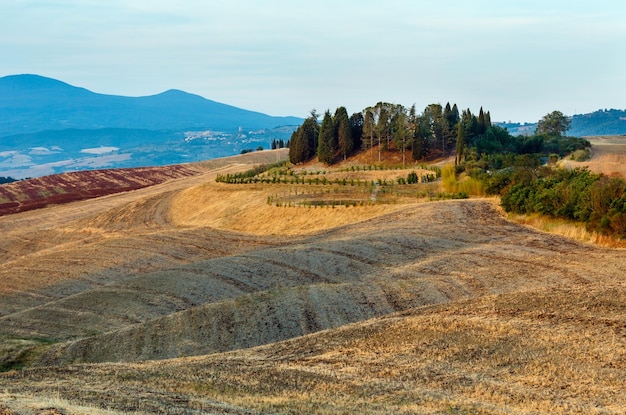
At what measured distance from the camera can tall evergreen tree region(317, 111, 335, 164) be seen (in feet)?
265

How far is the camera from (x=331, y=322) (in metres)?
19.1

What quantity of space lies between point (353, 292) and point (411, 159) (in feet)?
194

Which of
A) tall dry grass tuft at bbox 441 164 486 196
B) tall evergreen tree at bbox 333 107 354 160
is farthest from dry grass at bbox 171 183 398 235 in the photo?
tall evergreen tree at bbox 333 107 354 160

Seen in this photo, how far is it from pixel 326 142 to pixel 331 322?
6300 cm

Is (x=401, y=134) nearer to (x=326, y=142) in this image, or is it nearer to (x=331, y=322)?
(x=326, y=142)

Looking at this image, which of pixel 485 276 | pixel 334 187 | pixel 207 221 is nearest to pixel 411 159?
pixel 334 187

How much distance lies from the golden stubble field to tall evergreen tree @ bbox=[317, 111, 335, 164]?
41375mm

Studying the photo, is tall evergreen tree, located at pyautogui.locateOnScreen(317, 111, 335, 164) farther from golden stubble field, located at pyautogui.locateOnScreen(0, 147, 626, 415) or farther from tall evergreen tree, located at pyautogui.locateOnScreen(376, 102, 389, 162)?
golden stubble field, located at pyautogui.locateOnScreen(0, 147, 626, 415)

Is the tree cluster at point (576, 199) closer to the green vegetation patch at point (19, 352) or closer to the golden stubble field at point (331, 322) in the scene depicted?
the golden stubble field at point (331, 322)

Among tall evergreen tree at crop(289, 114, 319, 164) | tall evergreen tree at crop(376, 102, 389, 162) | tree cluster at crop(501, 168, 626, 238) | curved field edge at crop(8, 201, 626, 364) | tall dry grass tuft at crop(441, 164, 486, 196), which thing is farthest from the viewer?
tall evergreen tree at crop(289, 114, 319, 164)

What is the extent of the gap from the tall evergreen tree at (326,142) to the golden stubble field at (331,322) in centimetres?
4137

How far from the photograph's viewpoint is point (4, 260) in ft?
142

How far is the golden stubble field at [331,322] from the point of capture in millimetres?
11266

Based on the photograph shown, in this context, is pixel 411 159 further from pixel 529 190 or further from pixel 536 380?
pixel 536 380
